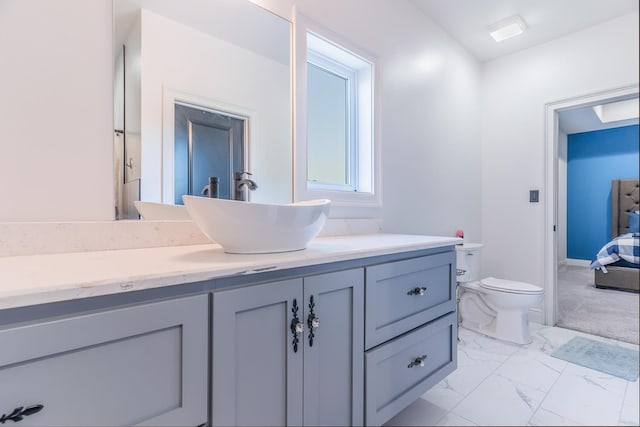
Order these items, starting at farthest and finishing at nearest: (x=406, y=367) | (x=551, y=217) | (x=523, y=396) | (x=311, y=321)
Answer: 1. (x=551, y=217)
2. (x=523, y=396)
3. (x=406, y=367)
4. (x=311, y=321)

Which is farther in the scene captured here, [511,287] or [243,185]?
[511,287]

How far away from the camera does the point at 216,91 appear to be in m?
1.17

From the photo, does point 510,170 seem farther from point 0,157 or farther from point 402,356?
point 0,157

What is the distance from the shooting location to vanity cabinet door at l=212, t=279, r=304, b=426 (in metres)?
0.66

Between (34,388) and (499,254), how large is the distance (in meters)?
2.94

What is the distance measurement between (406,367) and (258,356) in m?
0.67

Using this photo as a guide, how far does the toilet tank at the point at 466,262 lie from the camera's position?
6.98 ft

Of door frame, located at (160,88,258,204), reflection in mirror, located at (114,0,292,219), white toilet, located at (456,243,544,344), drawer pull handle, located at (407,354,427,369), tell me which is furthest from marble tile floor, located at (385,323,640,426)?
door frame, located at (160,88,258,204)

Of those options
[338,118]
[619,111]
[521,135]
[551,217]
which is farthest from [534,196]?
[338,118]

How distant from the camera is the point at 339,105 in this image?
69.0 inches

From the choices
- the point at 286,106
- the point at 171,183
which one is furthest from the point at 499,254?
the point at 171,183

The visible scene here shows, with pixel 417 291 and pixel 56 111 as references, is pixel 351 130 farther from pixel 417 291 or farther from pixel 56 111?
pixel 56 111

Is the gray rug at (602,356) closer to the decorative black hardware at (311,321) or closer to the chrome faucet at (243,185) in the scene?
the decorative black hardware at (311,321)

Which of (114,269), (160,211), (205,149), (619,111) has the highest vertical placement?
(619,111)
